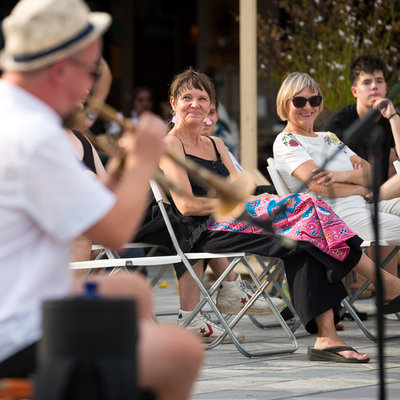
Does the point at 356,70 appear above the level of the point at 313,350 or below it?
above

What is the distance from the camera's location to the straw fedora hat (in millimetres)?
2014

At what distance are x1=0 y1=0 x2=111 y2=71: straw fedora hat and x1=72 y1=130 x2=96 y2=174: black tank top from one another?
2.28 metres

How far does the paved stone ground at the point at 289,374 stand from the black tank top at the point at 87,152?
106 cm

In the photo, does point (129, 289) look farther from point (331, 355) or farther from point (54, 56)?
point (331, 355)

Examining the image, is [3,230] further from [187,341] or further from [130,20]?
[130,20]

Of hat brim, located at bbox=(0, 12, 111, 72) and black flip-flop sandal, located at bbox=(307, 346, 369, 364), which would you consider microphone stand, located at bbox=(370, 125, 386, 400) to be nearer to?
hat brim, located at bbox=(0, 12, 111, 72)

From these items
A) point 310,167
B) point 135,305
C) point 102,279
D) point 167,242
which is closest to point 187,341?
point 135,305

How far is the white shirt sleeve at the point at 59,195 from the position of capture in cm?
195

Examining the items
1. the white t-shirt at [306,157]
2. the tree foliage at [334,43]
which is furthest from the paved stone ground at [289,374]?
the tree foliage at [334,43]

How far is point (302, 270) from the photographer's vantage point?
4.48 m

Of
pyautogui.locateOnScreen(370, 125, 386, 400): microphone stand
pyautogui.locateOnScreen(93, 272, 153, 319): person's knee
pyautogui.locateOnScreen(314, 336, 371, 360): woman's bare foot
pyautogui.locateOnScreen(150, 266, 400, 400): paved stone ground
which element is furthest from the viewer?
pyautogui.locateOnScreen(314, 336, 371, 360): woman's bare foot

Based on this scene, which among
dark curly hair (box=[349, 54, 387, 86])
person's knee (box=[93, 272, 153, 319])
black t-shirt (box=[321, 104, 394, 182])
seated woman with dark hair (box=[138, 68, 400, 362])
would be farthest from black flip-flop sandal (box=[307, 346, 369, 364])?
person's knee (box=[93, 272, 153, 319])

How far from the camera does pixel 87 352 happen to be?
186cm

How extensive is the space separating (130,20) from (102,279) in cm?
1081
